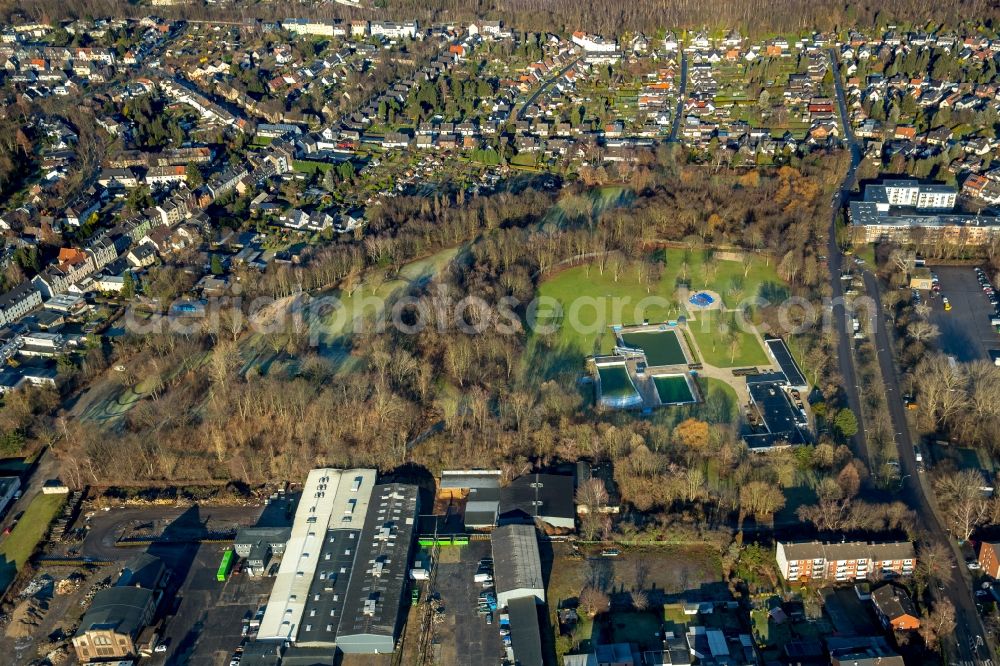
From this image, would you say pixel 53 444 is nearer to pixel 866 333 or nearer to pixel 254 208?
pixel 254 208

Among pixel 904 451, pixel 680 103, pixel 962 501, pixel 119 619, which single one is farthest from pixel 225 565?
pixel 680 103

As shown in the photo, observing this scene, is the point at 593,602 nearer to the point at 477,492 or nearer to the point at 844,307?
the point at 477,492

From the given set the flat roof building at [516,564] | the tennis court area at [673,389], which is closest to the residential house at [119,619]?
the flat roof building at [516,564]

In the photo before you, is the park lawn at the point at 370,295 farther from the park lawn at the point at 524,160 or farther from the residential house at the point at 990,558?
the residential house at the point at 990,558

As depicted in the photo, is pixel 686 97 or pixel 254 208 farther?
pixel 686 97

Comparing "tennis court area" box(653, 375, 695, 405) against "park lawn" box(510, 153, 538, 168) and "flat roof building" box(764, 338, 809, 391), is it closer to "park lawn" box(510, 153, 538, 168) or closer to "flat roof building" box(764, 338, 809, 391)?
"flat roof building" box(764, 338, 809, 391)

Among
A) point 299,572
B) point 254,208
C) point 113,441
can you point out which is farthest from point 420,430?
point 254,208
